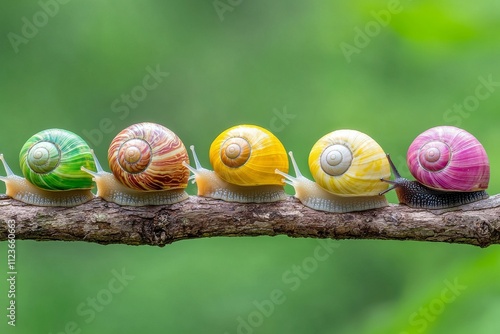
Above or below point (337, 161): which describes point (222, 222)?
below

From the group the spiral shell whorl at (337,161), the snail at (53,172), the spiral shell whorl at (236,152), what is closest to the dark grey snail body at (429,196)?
the spiral shell whorl at (337,161)

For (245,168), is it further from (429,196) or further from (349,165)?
(429,196)

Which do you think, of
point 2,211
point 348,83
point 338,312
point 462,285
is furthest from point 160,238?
point 348,83

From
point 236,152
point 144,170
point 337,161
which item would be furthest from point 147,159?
point 337,161

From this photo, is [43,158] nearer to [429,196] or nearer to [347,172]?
[347,172]

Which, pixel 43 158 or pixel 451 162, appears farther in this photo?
pixel 43 158

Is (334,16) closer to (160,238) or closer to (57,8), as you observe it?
(57,8)
